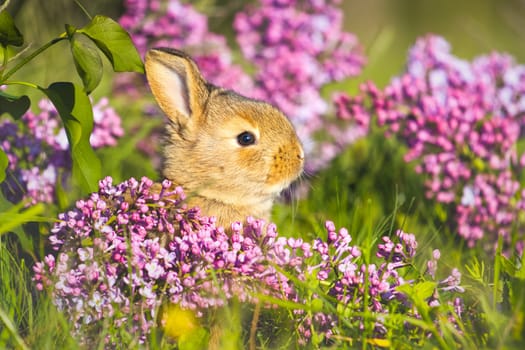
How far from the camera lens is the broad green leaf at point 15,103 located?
353 centimetres

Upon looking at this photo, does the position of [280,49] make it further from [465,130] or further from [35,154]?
[35,154]

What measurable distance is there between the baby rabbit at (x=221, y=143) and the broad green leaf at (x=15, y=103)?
0.85m

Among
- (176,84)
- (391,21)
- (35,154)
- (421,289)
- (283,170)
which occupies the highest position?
(391,21)

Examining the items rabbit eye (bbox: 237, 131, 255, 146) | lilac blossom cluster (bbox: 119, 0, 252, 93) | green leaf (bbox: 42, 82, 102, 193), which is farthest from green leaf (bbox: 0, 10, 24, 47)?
lilac blossom cluster (bbox: 119, 0, 252, 93)

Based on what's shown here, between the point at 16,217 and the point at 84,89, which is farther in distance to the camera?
the point at 84,89

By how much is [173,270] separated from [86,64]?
34.5 inches

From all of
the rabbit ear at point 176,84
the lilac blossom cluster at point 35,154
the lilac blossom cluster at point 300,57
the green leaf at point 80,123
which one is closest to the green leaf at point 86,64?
the green leaf at point 80,123

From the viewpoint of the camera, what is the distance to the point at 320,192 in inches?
209

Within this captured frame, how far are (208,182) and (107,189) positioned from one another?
3.37 feet

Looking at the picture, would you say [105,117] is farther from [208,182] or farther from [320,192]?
[320,192]

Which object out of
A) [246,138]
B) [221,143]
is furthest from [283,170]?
[221,143]

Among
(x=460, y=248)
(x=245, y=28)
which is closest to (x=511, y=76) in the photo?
(x=460, y=248)

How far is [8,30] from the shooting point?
10.8 feet

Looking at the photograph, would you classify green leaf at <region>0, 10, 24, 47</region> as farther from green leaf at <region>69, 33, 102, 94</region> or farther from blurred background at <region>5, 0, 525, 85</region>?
blurred background at <region>5, 0, 525, 85</region>
